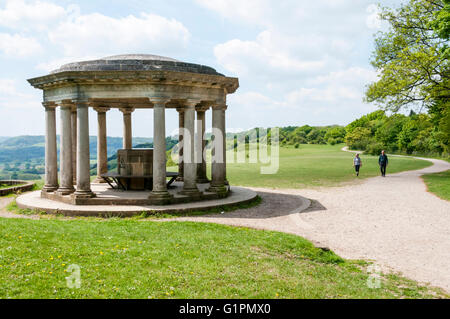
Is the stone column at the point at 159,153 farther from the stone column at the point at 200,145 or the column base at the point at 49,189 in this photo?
the column base at the point at 49,189

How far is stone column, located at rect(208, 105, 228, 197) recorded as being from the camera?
16516mm

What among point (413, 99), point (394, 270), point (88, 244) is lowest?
point (394, 270)

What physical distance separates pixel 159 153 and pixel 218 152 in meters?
3.38

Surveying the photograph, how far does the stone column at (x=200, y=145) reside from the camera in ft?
64.8

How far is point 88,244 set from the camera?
27.8ft

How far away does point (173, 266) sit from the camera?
739 cm

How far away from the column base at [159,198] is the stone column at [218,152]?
8.53 ft

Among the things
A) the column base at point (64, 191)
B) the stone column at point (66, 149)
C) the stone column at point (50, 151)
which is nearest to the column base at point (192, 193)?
the column base at point (64, 191)

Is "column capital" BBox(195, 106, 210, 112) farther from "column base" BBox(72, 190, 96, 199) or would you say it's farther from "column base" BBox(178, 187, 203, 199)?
"column base" BBox(72, 190, 96, 199)

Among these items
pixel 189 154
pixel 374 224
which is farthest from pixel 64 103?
pixel 374 224

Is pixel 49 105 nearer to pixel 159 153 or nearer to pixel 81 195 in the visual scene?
pixel 81 195
